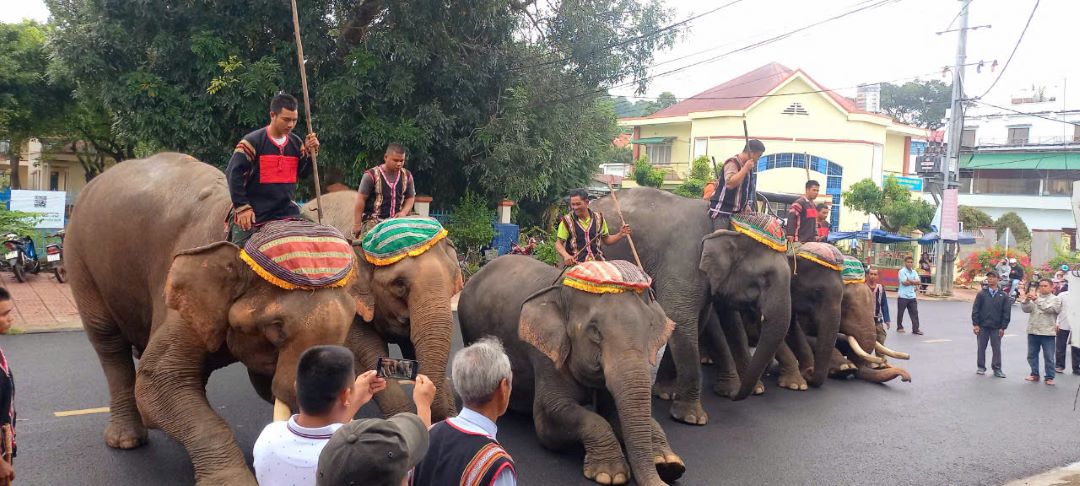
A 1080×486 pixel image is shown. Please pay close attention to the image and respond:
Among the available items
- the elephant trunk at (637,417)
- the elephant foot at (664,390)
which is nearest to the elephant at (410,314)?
the elephant trunk at (637,417)

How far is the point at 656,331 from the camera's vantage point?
5.38m

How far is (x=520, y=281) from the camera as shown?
21.5 ft

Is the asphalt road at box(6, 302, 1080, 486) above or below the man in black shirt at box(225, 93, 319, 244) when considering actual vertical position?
below

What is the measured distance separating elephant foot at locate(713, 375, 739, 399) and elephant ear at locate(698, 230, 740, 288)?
1292mm

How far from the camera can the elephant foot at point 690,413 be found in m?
7.00

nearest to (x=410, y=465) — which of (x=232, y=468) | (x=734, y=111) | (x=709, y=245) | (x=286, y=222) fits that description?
(x=232, y=468)

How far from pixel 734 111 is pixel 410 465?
34.7m

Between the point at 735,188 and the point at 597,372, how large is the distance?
3287 millimetres

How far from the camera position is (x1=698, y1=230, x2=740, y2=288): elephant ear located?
296 inches

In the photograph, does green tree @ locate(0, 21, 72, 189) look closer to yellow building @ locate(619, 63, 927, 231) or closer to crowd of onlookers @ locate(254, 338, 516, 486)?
crowd of onlookers @ locate(254, 338, 516, 486)

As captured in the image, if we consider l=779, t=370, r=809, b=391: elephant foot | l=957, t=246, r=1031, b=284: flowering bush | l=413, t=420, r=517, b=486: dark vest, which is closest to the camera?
l=413, t=420, r=517, b=486: dark vest

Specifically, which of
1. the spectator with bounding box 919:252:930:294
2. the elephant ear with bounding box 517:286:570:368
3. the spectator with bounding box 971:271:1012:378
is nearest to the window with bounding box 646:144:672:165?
the spectator with bounding box 919:252:930:294

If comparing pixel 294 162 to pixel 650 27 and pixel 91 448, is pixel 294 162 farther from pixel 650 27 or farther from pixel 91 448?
pixel 650 27

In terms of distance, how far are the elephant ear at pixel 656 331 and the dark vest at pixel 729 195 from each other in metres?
2.58
